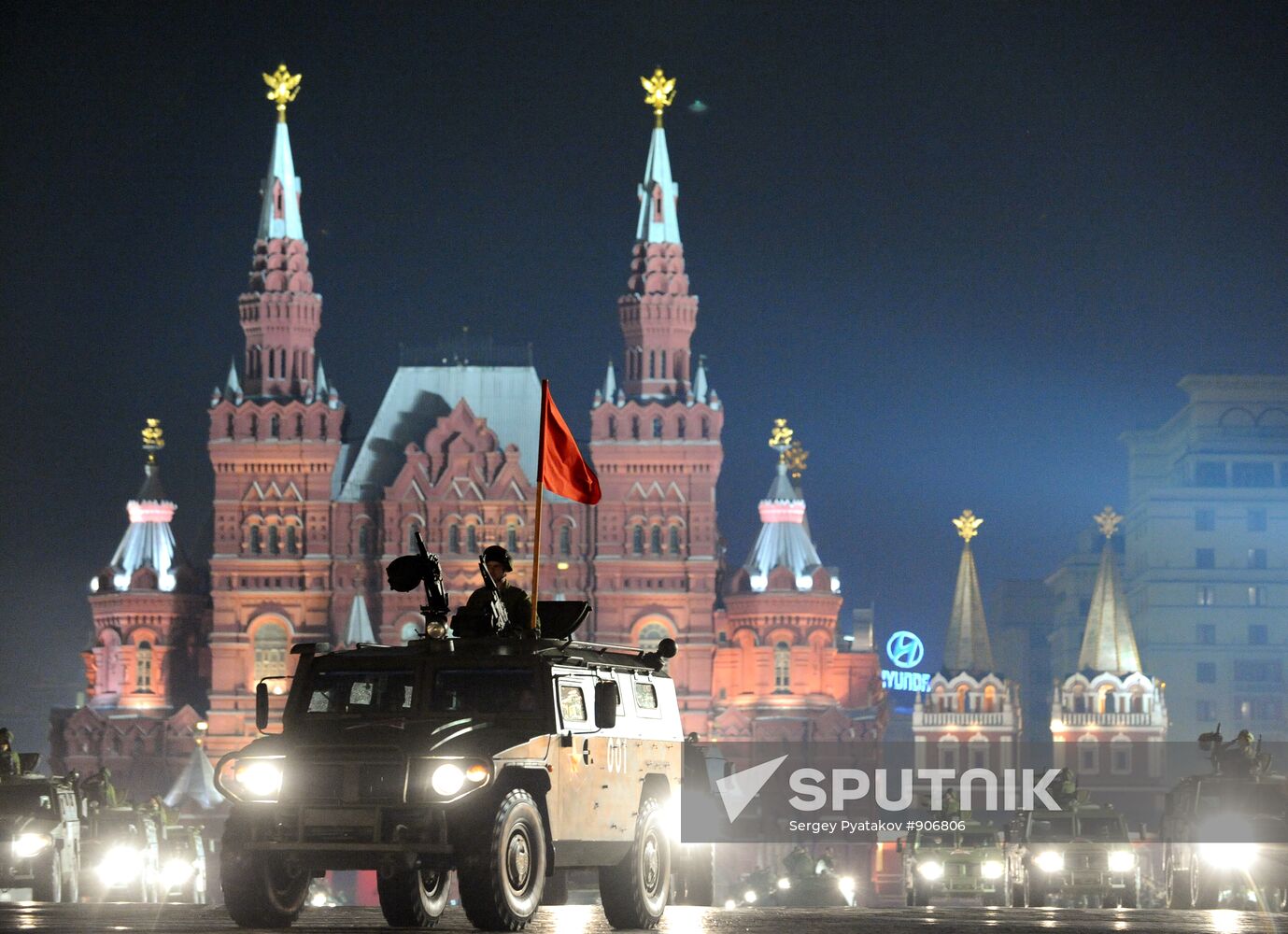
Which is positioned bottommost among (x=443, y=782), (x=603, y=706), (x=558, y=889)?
(x=558, y=889)

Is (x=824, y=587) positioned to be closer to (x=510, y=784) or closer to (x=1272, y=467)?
(x=1272, y=467)

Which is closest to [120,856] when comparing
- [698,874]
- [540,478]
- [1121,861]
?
[698,874]

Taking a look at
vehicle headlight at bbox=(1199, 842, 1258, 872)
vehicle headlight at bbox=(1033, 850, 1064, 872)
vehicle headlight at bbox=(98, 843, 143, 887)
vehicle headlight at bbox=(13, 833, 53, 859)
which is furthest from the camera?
vehicle headlight at bbox=(98, 843, 143, 887)

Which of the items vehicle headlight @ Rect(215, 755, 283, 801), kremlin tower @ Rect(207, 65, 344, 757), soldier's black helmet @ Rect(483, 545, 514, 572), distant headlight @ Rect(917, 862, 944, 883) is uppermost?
kremlin tower @ Rect(207, 65, 344, 757)

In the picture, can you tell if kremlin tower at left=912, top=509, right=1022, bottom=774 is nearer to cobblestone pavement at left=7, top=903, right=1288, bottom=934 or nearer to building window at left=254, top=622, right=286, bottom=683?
building window at left=254, top=622, right=286, bottom=683

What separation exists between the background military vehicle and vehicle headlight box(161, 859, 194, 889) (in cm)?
1793

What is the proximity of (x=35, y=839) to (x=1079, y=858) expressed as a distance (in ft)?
63.3

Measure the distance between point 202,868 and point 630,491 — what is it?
3716 centimetres

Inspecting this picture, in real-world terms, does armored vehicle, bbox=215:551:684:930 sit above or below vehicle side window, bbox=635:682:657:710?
below

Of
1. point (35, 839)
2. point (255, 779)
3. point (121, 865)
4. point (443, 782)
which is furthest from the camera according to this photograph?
point (121, 865)

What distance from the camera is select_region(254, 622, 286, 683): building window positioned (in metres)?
93.9

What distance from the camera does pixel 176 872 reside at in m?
53.7

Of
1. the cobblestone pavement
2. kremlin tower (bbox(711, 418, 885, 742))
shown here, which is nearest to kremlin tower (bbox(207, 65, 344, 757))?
kremlin tower (bbox(711, 418, 885, 742))

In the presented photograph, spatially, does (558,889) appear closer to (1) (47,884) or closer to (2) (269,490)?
(1) (47,884)
